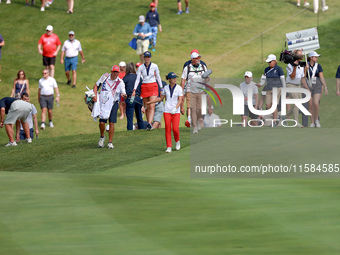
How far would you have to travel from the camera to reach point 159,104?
2000cm

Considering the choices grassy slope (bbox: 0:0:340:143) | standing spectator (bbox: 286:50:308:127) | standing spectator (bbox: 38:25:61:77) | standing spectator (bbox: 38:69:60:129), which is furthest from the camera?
grassy slope (bbox: 0:0:340:143)

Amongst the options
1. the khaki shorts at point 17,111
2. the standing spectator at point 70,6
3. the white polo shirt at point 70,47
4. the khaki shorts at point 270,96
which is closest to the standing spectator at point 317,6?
the standing spectator at point 70,6

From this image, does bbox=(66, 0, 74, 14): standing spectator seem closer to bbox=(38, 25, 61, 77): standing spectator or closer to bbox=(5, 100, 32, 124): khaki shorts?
bbox=(38, 25, 61, 77): standing spectator

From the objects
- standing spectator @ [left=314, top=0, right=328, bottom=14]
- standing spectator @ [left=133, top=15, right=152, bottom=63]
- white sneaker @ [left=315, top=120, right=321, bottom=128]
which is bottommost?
white sneaker @ [left=315, top=120, right=321, bottom=128]

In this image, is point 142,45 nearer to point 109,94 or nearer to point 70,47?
point 70,47

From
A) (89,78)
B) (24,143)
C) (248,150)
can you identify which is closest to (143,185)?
(248,150)

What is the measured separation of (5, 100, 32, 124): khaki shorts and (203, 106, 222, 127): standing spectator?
7.52 meters

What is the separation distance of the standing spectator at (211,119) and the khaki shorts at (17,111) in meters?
7.52

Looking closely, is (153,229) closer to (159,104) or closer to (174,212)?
(174,212)

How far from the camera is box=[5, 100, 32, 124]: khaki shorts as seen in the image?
18.3 metres

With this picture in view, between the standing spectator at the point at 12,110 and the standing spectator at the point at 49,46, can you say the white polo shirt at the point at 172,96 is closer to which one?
the standing spectator at the point at 12,110

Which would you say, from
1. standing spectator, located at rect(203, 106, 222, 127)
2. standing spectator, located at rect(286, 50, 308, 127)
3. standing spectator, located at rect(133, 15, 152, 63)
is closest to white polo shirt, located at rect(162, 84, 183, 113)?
standing spectator, located at rect(286, 50, 308, 127)

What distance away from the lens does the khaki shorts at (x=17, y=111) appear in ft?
60.2

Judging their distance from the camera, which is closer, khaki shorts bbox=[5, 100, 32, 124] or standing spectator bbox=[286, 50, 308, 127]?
standing spectator bbox=[286, 50, 308, 127]
